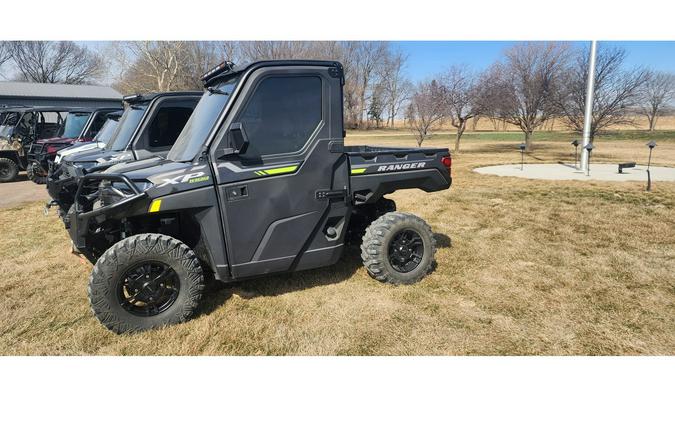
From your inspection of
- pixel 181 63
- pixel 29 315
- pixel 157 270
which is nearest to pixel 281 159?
pixel 157 270

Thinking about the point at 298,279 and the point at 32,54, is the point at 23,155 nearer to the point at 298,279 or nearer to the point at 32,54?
the point at 298,279

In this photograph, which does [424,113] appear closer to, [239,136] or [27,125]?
[27,125]

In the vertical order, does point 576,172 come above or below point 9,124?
below

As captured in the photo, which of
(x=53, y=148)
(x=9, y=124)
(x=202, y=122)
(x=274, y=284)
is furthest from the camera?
(x=9, y=124)

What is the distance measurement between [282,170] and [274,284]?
1439mm

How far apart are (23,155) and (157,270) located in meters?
12.9

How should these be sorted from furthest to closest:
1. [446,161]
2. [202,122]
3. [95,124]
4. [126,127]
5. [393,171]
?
[95,124] → [126,127] → [446,161] → [393,171] → [202,122]

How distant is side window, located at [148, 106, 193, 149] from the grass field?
2.19 metres

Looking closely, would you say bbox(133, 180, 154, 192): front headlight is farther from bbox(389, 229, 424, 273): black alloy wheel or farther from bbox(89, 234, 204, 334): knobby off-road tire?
bbox(389, 229, 424, 273): black alloy wheel

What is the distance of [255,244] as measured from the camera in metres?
3.54

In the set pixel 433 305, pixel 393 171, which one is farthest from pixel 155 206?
pixel 433 305

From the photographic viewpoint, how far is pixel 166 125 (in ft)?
23.1

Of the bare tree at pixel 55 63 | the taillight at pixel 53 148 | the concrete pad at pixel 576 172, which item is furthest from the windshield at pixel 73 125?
the bare tree at pixel 55 63

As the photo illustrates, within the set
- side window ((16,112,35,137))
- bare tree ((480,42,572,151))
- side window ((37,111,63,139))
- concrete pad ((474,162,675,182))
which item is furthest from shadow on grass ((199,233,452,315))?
bare tree ((480,42,572,151))
